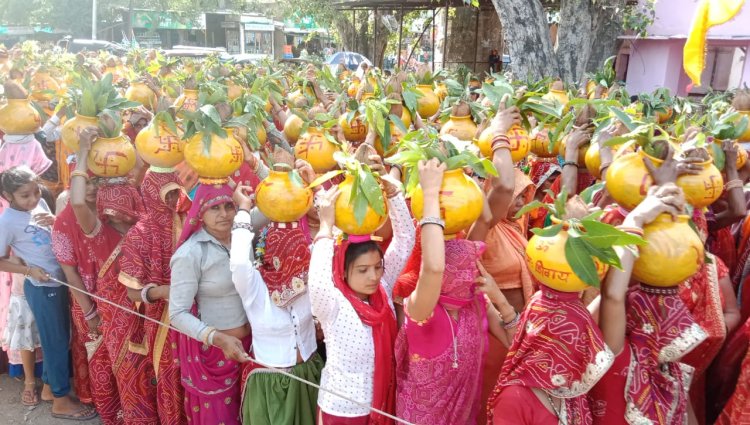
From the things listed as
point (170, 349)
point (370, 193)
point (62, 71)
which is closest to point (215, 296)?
point (170, 349)

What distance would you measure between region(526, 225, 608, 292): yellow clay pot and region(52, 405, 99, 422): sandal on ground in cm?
357

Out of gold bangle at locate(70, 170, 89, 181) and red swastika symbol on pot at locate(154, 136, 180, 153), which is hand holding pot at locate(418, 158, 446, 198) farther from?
gold bangle at locate(70, 170, 89, 181)

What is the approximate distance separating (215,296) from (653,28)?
1486 cm

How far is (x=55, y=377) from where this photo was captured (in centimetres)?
416

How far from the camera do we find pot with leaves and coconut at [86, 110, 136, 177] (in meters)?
3.55

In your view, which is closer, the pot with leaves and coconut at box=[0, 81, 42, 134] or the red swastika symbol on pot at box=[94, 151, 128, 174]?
the red swastika symbol on pot at box=[94, 151, 128, 174]

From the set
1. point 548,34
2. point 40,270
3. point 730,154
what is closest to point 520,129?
point 730,154

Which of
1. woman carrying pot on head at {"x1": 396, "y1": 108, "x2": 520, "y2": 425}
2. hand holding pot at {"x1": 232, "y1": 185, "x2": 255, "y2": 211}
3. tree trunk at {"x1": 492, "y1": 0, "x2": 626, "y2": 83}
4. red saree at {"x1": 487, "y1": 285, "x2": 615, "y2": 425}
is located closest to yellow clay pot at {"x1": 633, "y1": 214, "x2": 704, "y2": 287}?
red saree at {"x1": 487, "y1": 285, "x2": 615, "y2": 425}

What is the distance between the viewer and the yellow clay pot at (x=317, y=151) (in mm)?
3666

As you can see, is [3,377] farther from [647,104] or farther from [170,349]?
[647,104]

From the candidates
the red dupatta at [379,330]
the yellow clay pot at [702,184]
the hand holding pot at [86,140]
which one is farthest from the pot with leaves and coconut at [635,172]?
the hand holding pot at [86,140]

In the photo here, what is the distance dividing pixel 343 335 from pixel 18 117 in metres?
3.68

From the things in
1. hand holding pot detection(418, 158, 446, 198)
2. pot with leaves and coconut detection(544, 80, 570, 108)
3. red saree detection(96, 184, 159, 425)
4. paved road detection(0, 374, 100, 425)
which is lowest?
paved road detection(0, 374, 100, 425)

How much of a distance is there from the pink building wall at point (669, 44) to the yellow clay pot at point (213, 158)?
13.2 meters
